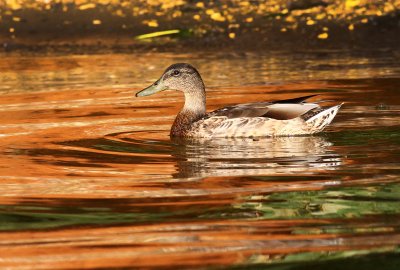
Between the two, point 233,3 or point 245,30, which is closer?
point 245,30

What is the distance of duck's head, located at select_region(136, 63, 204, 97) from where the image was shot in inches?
544

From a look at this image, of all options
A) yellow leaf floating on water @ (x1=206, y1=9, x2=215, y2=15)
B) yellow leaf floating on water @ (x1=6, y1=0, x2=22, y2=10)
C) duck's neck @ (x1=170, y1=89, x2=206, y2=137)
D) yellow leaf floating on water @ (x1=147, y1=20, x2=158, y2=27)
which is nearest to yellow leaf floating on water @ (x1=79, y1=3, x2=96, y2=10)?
yellow leaf floating on water @ (x1=6, y1=0, x2=22, y2=10)

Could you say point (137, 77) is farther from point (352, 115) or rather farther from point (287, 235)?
point (287, 235)

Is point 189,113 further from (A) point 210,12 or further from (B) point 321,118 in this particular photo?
(A) point 210,12

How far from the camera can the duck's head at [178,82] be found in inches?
544

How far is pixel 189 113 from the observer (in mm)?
13484

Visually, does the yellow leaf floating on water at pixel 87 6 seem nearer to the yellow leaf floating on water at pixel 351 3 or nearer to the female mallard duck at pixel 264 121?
the yellow leaf floating on water at pixel 351 3

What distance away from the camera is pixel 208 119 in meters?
12.8

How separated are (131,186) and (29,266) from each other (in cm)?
275

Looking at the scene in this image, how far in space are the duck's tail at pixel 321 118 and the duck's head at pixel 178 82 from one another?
1.57 metres

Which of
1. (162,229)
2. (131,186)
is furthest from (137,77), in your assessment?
(162,229)

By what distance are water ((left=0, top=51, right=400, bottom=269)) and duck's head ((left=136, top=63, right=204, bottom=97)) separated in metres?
0.37

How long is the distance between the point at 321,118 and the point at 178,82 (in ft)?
6.31

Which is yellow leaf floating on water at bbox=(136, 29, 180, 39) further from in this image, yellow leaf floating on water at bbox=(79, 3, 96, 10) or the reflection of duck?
the reflection of duck
